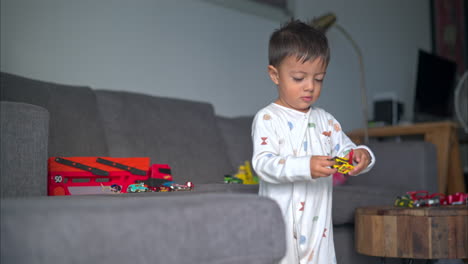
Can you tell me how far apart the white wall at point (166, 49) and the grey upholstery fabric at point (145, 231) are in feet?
5.29

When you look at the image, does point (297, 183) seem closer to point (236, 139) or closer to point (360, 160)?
point (360, 160)

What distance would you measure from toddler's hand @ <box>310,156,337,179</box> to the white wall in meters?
1.64

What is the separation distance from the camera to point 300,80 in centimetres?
137

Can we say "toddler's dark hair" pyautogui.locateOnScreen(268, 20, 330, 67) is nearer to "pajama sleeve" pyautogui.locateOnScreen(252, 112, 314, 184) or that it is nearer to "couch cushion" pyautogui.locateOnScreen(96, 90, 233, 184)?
"pajama sleeve" pyautogui.locateOnScreen(252, 112, 314, 184)

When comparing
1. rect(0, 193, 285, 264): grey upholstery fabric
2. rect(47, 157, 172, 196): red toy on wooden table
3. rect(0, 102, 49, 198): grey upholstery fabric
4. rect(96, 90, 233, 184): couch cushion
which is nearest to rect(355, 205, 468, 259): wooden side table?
rect(0, 193, 285, 264): grey upholstery fabric

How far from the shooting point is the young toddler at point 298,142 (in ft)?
4.37

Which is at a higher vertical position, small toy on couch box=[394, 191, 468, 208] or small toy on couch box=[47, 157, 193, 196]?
small toy on couch box=[47, 157, 193, 196]

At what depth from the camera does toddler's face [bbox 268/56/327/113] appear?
136cm

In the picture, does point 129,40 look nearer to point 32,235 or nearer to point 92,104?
point 92,104

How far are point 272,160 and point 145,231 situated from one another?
491 millimetres

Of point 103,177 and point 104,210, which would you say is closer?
point 104,210

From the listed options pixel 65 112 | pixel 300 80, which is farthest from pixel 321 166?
pixel 65 112

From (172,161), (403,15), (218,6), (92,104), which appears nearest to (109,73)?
(92,104)

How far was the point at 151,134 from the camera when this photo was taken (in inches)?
87.1
